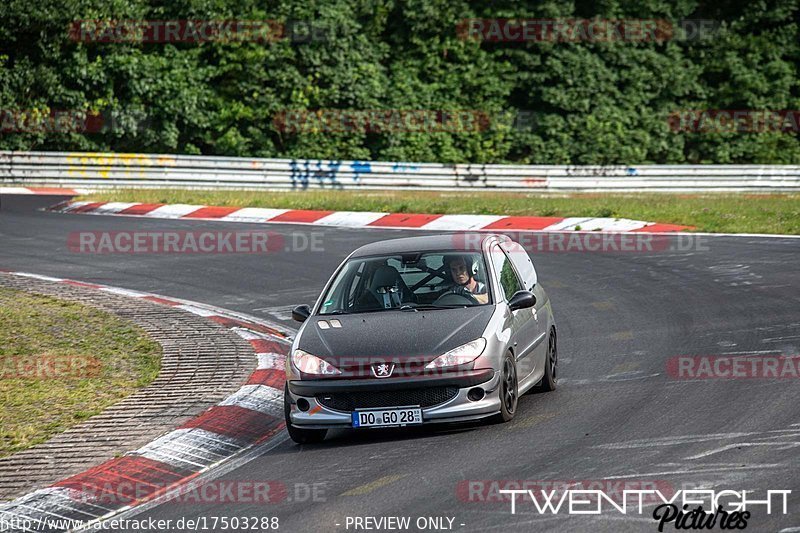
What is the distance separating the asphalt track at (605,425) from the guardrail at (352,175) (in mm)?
12345

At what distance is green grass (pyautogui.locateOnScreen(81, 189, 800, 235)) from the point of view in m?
20.5

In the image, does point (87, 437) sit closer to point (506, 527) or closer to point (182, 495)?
point (182, 495)

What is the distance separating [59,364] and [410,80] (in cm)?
2369

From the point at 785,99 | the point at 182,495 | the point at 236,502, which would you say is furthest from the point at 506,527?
the point at 785,99

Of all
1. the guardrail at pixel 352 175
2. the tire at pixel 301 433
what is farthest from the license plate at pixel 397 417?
the guardrail at pixel 352 175

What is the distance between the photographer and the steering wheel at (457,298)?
937 centimetres

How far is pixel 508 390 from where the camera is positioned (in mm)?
8812

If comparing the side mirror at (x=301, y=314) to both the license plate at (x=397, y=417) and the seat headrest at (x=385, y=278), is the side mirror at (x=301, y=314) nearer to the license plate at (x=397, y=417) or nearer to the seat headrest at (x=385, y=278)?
the seat headrest at (x=385, y=278)

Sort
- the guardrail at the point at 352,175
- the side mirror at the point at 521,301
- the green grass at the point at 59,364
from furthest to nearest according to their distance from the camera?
the guardrail at the point at 352,175, the green grass at the point at 59,364, the side mirror at the point at 521,301

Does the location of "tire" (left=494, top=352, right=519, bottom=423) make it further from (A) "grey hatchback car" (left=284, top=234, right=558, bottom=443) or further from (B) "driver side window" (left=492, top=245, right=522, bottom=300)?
(B) "driver side window" (left=492, top=245, right=522, bottom=300)

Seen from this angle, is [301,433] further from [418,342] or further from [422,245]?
[422,245]

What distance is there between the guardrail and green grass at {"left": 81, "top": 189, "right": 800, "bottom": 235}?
147cm

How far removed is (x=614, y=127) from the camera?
34406 millimetres

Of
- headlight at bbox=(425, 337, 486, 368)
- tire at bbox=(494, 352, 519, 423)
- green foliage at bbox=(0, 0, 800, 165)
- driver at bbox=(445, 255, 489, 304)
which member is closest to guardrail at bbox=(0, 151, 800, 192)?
green foliage at bbox=(0, 0, 800, 165)
